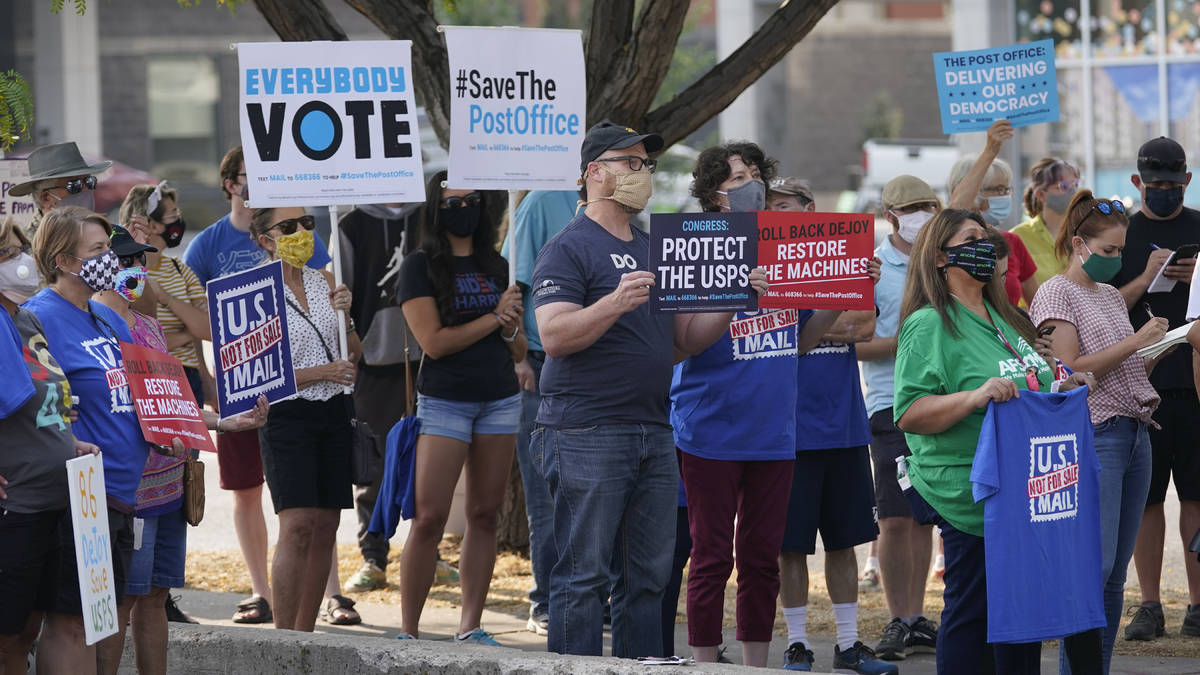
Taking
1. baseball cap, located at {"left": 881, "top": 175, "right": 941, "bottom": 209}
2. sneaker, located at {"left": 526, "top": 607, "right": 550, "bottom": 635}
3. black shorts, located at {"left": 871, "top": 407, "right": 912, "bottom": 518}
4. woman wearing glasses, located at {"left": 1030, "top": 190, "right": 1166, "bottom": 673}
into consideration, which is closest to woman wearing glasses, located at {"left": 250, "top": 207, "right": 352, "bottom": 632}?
sneaker, located at {"left": 526, "top": 607, "right": 550, "bottom": 635}

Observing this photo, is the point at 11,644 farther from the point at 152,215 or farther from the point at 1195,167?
the point at 1195,167

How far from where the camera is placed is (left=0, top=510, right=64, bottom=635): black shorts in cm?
530

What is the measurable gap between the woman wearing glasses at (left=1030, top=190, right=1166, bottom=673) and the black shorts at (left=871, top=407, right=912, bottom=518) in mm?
1101

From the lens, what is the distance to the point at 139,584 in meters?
5.80

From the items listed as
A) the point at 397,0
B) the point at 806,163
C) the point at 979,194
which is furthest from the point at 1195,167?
the point at 806,163

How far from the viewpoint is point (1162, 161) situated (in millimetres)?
7301

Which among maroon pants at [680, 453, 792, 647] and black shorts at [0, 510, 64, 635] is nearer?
black shorts at [0, 510, 64, 635]

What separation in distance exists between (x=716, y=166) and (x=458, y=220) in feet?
4.19

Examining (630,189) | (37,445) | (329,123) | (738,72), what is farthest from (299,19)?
(37,445)

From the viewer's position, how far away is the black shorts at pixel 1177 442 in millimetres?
7402

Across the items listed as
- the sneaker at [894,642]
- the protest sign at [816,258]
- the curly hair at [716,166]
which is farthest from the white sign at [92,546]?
the sneaker at [894,642]

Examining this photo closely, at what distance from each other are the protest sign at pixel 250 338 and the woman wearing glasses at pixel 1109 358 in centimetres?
307

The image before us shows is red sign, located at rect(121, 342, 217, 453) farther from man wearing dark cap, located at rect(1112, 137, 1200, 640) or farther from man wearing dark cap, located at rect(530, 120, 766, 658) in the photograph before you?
man wearing dark cap, located at rect(1112, 137, 1200, 640)

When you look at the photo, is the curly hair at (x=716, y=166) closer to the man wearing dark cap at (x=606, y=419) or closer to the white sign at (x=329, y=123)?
the man wearing dark cap at (x=606, y=419)
